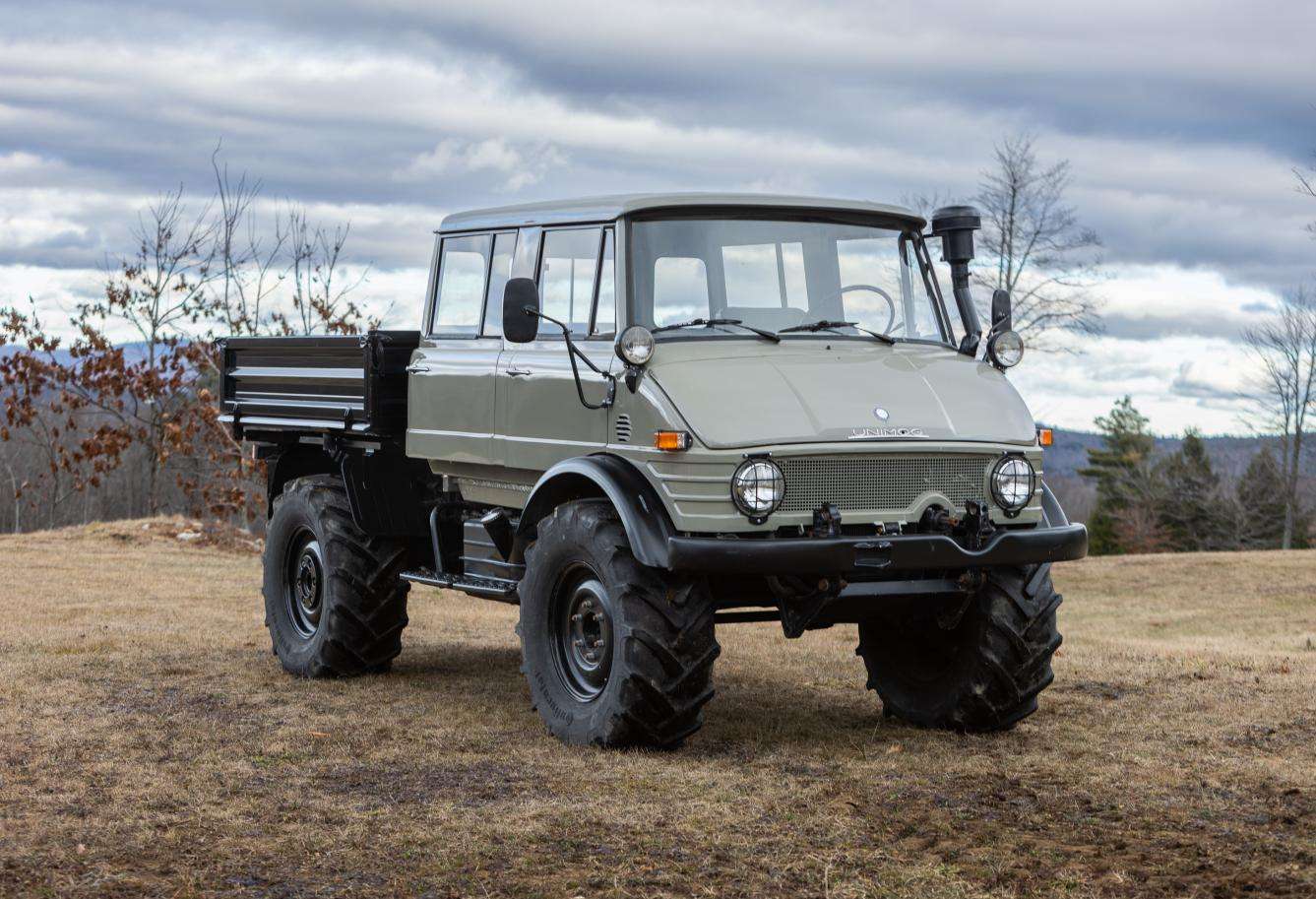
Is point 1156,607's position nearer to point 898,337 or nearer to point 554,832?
point 898,337

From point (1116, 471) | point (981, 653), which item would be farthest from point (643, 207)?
point (1116, 471)

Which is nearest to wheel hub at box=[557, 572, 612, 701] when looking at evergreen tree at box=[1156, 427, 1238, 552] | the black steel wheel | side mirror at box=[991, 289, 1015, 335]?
the black steel wheel

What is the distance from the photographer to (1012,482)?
25.5 feet

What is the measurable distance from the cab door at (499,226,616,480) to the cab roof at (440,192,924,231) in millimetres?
95

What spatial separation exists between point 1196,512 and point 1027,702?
53012 mm

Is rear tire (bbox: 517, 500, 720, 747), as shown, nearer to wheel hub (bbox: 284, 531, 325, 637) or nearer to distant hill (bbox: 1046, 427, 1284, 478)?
wheel hub (bbox: 284, 531, 325, 637)

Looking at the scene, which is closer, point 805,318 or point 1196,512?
point 805,318

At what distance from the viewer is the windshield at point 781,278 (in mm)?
8180

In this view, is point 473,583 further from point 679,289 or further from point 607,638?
point 679,289

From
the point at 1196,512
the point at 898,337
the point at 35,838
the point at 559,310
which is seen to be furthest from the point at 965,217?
the point at 1196,512

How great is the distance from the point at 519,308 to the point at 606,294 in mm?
596

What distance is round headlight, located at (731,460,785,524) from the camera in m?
7.13

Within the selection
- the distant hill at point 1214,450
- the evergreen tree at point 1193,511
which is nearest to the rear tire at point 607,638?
the distant hill at point 1214,450

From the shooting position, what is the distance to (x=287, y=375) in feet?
35.8
